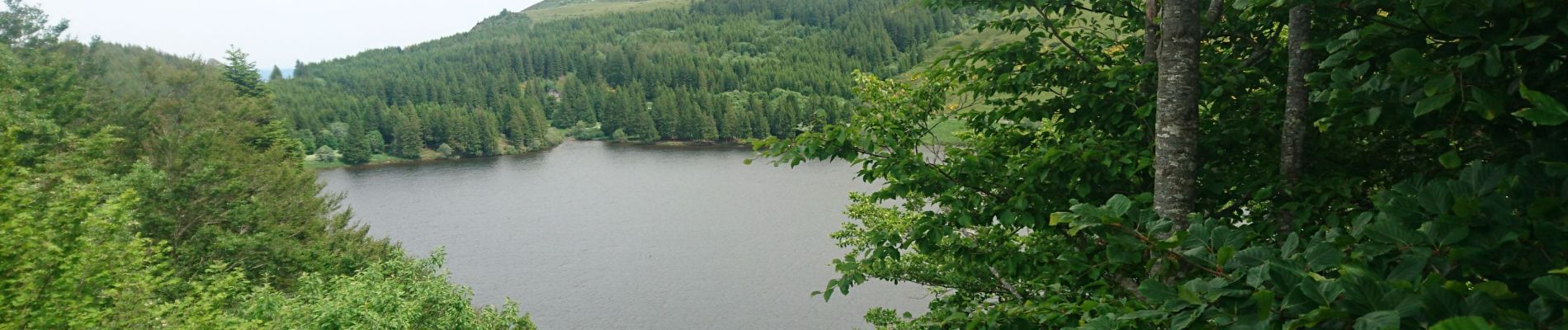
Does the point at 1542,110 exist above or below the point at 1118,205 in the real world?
above

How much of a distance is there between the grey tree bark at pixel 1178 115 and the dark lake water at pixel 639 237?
564 inches

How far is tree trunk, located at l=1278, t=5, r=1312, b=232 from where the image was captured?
442 centimetres

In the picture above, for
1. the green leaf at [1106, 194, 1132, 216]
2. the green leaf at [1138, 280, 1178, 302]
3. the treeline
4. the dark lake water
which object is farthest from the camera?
the dark lake water

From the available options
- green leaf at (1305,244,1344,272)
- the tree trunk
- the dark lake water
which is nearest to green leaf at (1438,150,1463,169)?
green leaf at (1305,244,1344,272)

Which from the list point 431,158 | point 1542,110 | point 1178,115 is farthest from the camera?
point 431,158

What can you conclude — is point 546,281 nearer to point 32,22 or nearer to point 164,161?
point 164,161

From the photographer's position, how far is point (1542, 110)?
1.96m

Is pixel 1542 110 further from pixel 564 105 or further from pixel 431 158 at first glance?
pixel 564 105

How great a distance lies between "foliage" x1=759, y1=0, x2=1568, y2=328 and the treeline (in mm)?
15033

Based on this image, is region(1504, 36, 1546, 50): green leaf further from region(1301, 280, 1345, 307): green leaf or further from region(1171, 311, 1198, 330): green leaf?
Answer: region(1171, 311, 1198, 330): green leaf

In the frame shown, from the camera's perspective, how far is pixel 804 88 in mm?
162000

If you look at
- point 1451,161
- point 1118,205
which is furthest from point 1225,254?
point 1451,161

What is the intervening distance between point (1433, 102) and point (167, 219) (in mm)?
32307

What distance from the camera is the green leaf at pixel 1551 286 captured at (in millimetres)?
1796
